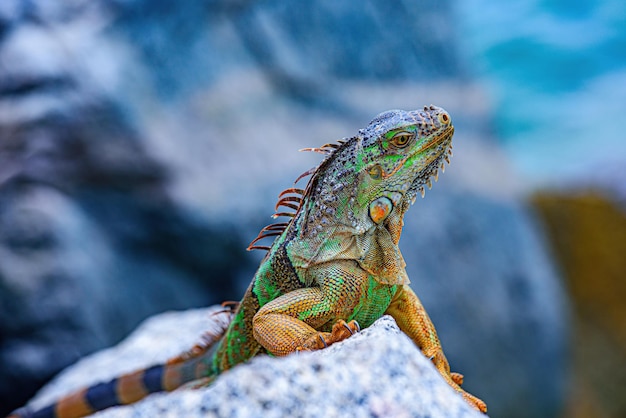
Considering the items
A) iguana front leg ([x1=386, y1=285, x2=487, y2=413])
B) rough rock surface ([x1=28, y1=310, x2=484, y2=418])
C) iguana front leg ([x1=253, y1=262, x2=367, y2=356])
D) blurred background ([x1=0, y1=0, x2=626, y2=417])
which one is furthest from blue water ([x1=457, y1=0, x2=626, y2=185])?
rough rock surface ([x1=28, y1=310, x2=484, y2=418])

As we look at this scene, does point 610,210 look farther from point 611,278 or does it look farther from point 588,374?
point 588,374

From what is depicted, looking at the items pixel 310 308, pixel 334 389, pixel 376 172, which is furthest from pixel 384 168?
pixel 334 389

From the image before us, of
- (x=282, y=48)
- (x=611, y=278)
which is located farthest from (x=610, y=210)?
(x=282, y=48)

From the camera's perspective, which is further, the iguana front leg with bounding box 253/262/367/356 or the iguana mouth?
the iguana mouth

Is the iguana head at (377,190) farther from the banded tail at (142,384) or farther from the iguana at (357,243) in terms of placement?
the banded tail at (142,384)

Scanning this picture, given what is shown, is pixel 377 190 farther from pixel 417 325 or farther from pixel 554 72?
pixel 554 72

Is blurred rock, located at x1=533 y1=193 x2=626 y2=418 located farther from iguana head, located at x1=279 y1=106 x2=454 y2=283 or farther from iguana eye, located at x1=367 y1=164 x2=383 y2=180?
iguana eye, located at x1=367 y1=164 x2=383 y2=180
